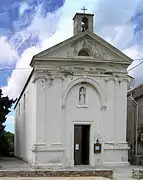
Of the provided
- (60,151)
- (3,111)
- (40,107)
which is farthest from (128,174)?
(3,111)

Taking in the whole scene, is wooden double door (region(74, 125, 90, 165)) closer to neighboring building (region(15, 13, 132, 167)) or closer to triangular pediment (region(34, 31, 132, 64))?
neighboring building (region(15, 13, 132, 167))

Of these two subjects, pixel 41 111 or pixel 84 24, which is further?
pixel 84 24

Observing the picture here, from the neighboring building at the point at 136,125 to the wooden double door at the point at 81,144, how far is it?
3899 millimetres

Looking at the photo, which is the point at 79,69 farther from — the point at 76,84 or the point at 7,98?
the point at 7,98

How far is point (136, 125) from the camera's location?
32844mm

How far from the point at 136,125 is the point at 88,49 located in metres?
7.76

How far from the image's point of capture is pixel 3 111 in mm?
35625

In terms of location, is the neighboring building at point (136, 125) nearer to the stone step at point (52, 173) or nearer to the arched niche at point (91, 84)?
the arched niche at point (91, 84)

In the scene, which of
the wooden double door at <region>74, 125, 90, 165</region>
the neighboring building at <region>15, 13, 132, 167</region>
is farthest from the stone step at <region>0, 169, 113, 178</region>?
the wooden double door at <region>74, 125, 90, 165</region>

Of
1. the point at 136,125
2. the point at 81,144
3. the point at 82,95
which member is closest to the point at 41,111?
the point at 82,95

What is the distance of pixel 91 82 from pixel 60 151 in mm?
5055

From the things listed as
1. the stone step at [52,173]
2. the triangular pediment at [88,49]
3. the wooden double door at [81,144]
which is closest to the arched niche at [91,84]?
the triangular pediment at [88,49]

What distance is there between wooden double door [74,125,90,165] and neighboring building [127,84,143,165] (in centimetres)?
390

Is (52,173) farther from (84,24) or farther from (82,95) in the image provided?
(84,24)
